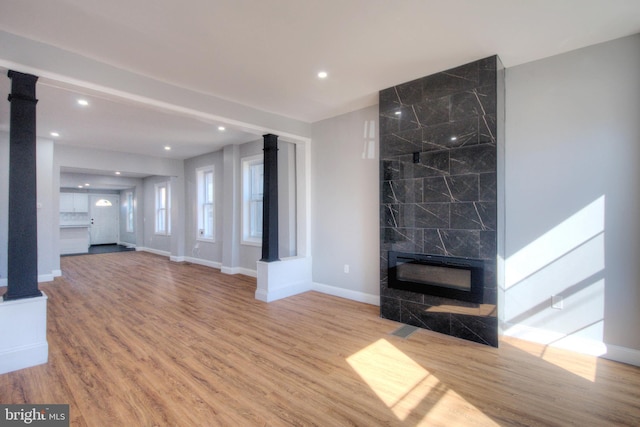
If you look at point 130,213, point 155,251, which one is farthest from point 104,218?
point 155,251

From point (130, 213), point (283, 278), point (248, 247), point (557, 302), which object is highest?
point (130, 213)

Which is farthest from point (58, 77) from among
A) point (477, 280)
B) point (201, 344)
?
point (477, 280)

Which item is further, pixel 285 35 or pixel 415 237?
pixel 415 237

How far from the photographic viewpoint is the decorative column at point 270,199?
4.57 m

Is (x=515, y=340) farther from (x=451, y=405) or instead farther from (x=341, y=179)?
(x=341, y=179)

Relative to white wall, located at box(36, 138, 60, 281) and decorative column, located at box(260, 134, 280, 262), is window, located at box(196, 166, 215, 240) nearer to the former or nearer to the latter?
white wall, located at box(36, 138, 60, 281)

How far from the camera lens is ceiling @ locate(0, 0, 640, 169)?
2207 millimetres

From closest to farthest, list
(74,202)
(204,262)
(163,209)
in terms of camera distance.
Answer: (204,262) < (163,209) < (74,202)

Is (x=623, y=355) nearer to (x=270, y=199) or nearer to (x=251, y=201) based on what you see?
(x=270, y=199)

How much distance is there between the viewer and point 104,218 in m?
12.3

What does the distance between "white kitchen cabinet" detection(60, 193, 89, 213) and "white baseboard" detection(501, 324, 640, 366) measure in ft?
45.2

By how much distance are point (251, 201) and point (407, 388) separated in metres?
4.73

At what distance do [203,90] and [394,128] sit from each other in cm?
232

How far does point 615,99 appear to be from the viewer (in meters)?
2.60
